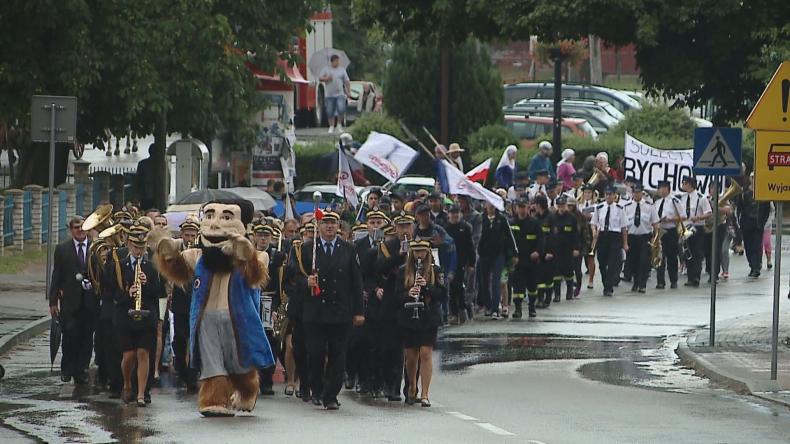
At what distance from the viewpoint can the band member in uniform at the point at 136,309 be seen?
16609mm

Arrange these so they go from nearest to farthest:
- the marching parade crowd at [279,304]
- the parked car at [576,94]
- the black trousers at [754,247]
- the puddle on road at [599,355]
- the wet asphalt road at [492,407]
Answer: the wet asphalt road at [492,407] < the marching parade crowd at [279,304] < the puddle on road at [599,355] < the black trousers at [754,247] < the parked car at [576,94]

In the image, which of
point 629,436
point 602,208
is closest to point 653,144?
point 602,208

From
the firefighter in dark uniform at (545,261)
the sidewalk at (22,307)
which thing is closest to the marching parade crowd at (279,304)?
the sidewalk at (22,307)

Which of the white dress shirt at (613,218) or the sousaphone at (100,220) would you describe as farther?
the white dress shirt at (613,218)

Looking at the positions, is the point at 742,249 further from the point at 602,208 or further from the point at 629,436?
the point at 629,436

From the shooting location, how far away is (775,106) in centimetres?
1817

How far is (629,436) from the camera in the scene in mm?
14570

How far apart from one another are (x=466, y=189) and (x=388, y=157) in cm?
324

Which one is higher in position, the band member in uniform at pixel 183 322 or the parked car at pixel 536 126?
the parked car at pixel 536 126

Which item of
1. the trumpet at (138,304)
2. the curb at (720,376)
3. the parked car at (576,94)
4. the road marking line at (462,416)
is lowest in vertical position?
the road marking line at (462,416)

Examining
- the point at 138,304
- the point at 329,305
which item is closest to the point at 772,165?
the point at 329,305

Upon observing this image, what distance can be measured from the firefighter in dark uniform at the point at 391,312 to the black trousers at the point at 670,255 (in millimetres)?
13366

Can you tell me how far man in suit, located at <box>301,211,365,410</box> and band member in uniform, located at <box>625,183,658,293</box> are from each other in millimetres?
13346

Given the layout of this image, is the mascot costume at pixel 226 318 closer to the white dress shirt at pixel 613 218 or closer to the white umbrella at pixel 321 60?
the white dress shirt at pixel 613 218
